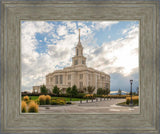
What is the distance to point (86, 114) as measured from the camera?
2.50 metres

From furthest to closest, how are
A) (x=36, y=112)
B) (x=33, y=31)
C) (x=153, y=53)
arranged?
(x=33, y=31) < (x=36, y=112) < (x=153, y=53)

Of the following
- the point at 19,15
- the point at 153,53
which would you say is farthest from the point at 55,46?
the point at 153,53

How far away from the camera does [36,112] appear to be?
2.68 m

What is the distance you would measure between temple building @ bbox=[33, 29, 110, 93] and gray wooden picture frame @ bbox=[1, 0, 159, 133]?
91cm

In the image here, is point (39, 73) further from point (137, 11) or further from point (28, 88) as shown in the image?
point (137, 11)

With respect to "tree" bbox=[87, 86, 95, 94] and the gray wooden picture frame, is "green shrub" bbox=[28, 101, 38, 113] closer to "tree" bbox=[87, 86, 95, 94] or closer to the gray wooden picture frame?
the gray wooden picture frame

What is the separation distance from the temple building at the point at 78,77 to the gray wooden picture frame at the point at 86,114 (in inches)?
35.7

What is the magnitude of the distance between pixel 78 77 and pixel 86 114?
2.81 metres

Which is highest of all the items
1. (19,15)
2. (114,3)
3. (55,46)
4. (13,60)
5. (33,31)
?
(114,3)

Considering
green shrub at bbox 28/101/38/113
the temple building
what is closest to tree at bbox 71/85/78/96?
the temple building

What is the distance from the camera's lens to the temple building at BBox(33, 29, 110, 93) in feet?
12.2

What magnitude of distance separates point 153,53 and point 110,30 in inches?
44.2

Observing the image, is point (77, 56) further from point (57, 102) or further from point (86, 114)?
point (86, 114)

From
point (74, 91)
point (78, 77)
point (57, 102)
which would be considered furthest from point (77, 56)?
point (57, 102)
